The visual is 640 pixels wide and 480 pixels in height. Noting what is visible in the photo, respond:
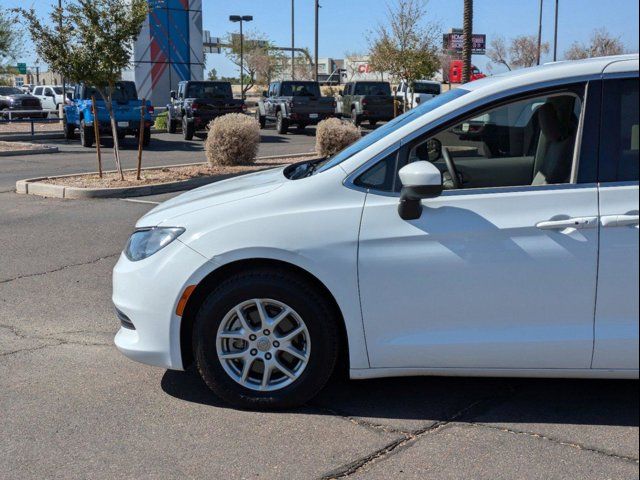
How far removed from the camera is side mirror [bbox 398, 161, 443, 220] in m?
3.57

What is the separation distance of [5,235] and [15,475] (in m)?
6.33

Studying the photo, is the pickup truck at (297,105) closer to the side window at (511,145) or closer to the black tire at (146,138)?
the black tire at (146,138)

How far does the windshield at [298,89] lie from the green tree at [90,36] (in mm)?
15708

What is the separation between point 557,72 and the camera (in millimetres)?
3756

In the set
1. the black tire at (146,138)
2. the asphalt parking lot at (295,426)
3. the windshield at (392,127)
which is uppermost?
the windshield at (392,127)

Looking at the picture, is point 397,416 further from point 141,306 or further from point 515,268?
point 141,306

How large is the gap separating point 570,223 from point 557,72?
77cm

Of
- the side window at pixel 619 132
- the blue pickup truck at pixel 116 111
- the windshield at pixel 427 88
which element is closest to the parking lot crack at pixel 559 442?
the side window at pixel 619 132

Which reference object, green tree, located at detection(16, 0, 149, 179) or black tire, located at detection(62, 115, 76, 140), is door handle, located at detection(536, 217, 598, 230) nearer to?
green tree, located at detection(16, 0, 149, 179)

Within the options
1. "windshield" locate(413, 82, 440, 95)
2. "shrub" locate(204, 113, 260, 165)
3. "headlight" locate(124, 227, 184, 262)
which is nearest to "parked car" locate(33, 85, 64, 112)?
"windshield" locate(413, 82, 440, 95)

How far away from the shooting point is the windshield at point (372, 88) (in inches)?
1165

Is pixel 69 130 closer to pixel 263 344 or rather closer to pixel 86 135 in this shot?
pixel 86 135

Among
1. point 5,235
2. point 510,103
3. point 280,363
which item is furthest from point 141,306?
point 5,235

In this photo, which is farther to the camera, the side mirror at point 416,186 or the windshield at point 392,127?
the windshield at point 392,127
